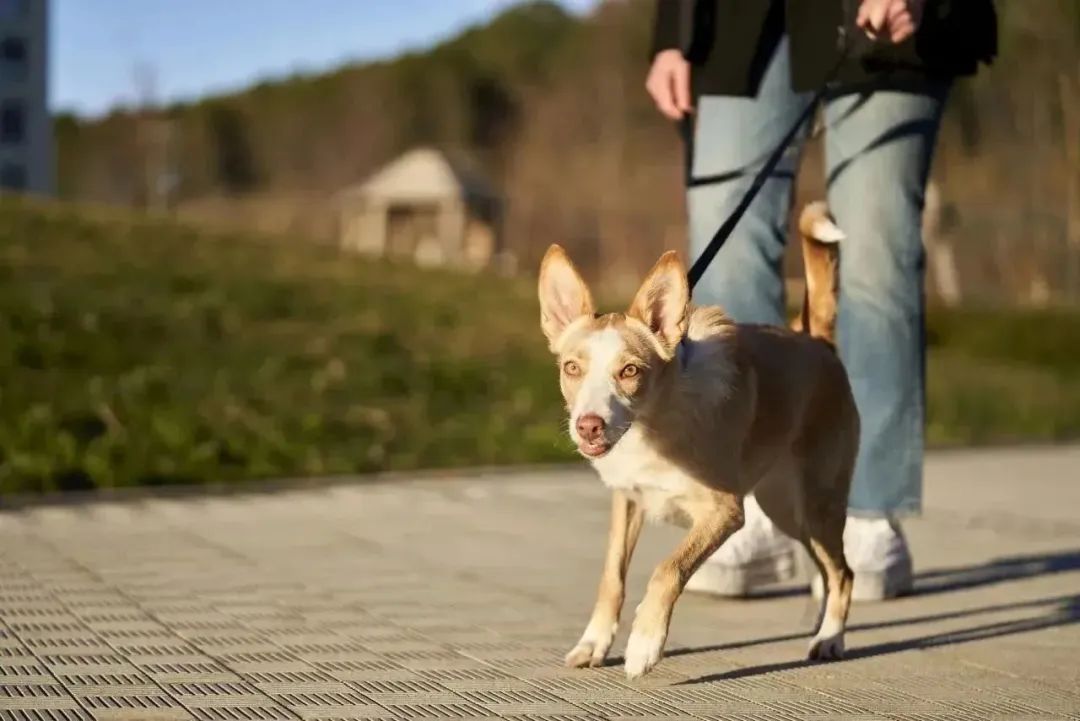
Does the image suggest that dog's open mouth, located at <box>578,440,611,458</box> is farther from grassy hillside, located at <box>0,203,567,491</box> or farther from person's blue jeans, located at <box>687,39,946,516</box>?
grassy hillside, located at <box>0,203,567,491</box>

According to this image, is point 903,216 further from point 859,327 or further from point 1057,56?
point 1057,56

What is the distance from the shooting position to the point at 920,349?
5.45 m

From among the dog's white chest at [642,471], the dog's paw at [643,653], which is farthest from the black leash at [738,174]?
the dog's paw at [643,653]

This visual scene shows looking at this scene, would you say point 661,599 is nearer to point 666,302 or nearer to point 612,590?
point 612,590

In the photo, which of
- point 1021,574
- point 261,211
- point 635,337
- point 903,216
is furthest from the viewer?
point 261,211

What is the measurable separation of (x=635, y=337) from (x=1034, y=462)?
23.8 ft

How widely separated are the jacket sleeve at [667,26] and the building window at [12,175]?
171 ft

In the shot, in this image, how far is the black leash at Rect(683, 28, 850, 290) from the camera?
14.3 feet

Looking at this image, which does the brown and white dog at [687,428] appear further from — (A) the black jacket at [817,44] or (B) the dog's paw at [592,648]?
(A) the black jacket at [817,44]

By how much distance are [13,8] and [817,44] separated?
54.4m

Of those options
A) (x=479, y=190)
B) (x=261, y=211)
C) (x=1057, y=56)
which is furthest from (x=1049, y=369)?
(x=261, y=211)

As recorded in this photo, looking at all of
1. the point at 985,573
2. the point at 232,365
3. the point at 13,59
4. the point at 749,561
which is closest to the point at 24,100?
the point at 13,59

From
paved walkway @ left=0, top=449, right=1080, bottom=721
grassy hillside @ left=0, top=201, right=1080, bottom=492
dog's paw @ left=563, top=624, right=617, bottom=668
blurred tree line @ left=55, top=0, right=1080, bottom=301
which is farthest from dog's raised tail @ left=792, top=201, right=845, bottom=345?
blurred tree line @ left=55, top=0, right=1080, bottom=301

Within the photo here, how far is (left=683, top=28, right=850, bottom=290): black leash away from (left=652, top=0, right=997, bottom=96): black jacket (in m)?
0.07
